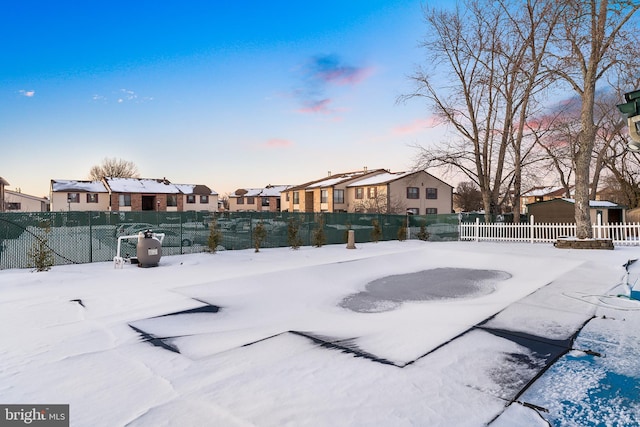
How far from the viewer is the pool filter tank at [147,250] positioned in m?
9.47

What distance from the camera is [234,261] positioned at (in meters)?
10.8

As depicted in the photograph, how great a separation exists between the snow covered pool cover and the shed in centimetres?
2077

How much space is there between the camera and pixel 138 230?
1172 cm

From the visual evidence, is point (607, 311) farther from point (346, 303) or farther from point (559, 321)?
point (346, 303)

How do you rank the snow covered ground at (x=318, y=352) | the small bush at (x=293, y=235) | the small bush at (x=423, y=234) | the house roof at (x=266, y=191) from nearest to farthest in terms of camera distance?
1. the snow covered ground at (x=318, y=352)
2. the small bush at (x=293, y=235)
3. the small bush at (x=423, y=234)
4. the house roof at (x=266, y=191)

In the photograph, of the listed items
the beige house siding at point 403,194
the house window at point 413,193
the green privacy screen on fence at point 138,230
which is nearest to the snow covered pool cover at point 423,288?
the green privacy screen on fence at point 138,230

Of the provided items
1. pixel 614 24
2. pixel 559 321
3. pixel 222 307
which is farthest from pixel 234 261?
pixel 614 24

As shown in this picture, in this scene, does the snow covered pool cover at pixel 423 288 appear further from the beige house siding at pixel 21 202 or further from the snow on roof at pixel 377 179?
the beige house siding at pixel 21 202

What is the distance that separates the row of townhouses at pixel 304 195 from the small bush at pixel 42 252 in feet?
89.5

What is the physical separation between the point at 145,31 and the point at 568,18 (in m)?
16.7

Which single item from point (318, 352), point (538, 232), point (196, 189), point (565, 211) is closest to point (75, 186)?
point (196, 189)

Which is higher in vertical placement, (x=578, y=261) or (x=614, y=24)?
(x=614, y=24)

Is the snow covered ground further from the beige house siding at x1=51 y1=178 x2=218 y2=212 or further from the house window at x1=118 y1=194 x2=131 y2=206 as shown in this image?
the house window at x1=118 y1=194 x2=131 y2=206

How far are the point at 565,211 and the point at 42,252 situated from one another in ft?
101
